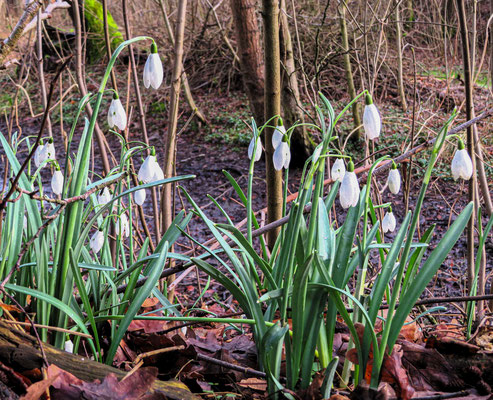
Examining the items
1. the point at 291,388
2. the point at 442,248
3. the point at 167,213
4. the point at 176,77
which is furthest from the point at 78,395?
the point at 176,77

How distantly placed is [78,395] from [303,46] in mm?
8193

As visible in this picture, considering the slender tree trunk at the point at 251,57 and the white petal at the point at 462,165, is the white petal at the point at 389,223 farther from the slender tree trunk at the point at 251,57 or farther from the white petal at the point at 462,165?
the slender tree trunk at the point at 251,57

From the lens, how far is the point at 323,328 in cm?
138

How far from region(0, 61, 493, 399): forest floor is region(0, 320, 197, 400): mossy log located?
0.15 m

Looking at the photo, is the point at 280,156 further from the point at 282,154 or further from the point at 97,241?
the point at 97,241

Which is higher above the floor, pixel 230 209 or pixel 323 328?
pixel 323 328

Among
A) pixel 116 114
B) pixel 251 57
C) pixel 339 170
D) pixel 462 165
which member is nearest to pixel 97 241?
pixel 116 114

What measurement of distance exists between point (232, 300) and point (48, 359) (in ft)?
8.00

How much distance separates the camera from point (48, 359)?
1238 millimetres

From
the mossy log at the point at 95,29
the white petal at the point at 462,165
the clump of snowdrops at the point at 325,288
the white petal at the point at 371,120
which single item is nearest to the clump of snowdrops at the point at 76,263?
the clump of snowdrops at the point at 325,288

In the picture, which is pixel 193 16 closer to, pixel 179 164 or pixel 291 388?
pixel 179 164

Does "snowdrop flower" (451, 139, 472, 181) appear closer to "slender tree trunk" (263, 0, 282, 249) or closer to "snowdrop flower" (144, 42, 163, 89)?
"snowdrop flower" (144, 42, 163, 89)

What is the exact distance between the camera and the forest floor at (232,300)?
4.52 feet

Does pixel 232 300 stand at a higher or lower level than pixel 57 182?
lower
